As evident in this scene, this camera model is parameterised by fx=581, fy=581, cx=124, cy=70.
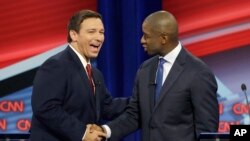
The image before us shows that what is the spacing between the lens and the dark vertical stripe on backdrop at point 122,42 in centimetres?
450

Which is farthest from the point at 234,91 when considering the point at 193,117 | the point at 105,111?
→ the point at 193,117

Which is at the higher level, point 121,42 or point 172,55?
point 121,42

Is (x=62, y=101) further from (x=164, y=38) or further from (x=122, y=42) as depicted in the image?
(x=122, y=42)

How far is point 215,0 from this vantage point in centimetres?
450

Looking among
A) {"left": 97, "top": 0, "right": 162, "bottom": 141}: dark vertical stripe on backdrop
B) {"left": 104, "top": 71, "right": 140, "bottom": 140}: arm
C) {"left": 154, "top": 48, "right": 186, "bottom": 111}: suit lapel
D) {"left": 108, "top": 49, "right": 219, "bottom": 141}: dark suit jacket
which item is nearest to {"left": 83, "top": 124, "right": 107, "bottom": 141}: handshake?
{"left": 104, "top": 71, "right": 140, "bottom": 140}: arm

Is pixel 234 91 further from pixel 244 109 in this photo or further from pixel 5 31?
pixel 5 31

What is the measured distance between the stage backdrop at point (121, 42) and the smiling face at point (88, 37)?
1.58m

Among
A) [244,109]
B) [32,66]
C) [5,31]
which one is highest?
[5,31]

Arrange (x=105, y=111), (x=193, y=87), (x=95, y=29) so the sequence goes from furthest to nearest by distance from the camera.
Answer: (x=105, y=111) → (x=95, y=29) → (x=193, y=87)

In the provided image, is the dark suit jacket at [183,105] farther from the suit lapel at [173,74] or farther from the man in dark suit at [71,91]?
the man in dark suit at [71,91]

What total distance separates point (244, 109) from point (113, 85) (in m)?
1.03

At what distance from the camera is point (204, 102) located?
8.70ft

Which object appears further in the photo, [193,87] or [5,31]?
[5,31]

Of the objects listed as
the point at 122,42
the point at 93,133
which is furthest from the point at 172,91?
the point at 122,42
